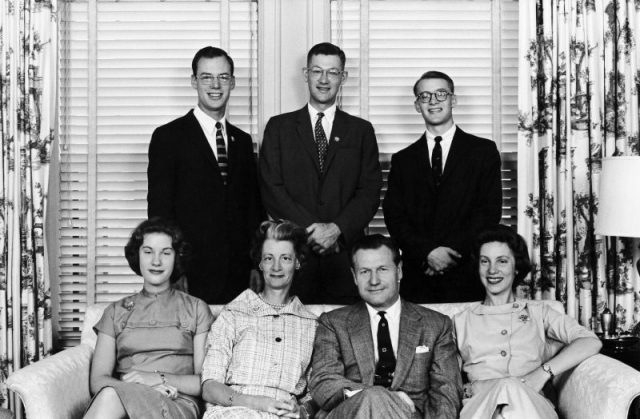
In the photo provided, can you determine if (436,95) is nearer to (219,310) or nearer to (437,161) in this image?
(437,161)

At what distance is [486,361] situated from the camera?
114 inches

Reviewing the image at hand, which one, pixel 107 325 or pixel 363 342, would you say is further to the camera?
pixel 107 325

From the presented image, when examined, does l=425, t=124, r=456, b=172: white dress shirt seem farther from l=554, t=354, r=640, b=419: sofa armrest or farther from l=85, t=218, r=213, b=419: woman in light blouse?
l=85, t=218, r=213, b=419: woman in light blouse

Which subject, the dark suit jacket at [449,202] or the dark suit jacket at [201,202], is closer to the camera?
the dark suit jacket at [449,202]

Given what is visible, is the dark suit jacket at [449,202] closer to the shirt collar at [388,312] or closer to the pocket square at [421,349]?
the shirt collar at [388,312]

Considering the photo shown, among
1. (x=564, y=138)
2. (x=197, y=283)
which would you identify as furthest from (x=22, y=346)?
(x=564, y=138)

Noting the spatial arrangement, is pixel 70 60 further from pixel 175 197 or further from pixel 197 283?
pixel 197 283

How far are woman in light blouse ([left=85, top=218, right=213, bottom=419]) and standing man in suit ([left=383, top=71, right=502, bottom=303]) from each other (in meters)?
0.99

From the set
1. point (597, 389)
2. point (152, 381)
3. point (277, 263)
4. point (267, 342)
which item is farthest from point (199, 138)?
point (597, 389)

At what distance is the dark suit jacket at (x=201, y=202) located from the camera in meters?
3.48

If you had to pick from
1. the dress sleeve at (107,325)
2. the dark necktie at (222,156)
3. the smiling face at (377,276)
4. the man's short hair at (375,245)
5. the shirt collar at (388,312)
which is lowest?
the dress sleeve at (107,325)

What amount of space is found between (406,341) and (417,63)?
183 cm

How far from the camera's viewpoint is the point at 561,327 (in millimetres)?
2977

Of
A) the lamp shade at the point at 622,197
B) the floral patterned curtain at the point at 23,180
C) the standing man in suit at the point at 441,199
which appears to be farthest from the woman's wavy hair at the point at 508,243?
the floral patterned curtain at the point at 23,180
